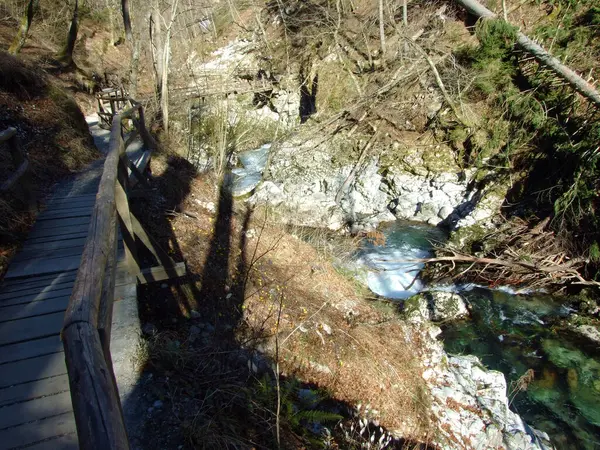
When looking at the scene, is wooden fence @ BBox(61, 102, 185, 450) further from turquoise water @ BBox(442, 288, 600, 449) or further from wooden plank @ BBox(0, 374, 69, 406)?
turquoise water @ BBox(442, 288, 600, 449)

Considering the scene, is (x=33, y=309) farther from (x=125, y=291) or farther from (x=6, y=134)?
(x=6, y=134)

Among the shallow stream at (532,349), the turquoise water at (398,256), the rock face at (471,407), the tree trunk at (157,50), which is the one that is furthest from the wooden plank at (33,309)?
the tree trunk at (157,50)

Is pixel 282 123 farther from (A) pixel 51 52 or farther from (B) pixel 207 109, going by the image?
(A) pixel 51 52

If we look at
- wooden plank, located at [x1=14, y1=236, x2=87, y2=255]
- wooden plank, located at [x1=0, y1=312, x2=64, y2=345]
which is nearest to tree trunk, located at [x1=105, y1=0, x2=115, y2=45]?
wooden plank, located at [x1=14, y1=236, x2=87, y2=255]

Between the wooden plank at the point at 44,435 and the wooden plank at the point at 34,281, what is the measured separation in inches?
60.8

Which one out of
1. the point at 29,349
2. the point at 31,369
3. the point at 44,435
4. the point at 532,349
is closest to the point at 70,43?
the point at 29,349

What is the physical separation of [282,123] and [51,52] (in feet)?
39.0

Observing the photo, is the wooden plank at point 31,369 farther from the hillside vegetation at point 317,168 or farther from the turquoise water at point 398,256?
the turquoise water at point 398,256

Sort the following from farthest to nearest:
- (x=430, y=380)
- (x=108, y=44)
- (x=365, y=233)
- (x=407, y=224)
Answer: (x=108, y=44) < (x=407, y=224) < (x=365, y=233) < (x=430, y=380)

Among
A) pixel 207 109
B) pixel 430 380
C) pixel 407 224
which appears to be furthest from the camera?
pixel 207 109

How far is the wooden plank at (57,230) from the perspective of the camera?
425cm

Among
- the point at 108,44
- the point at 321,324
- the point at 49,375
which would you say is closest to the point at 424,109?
the point at 321,324

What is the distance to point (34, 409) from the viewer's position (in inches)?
91.2

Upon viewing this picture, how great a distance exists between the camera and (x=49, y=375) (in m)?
2.53
